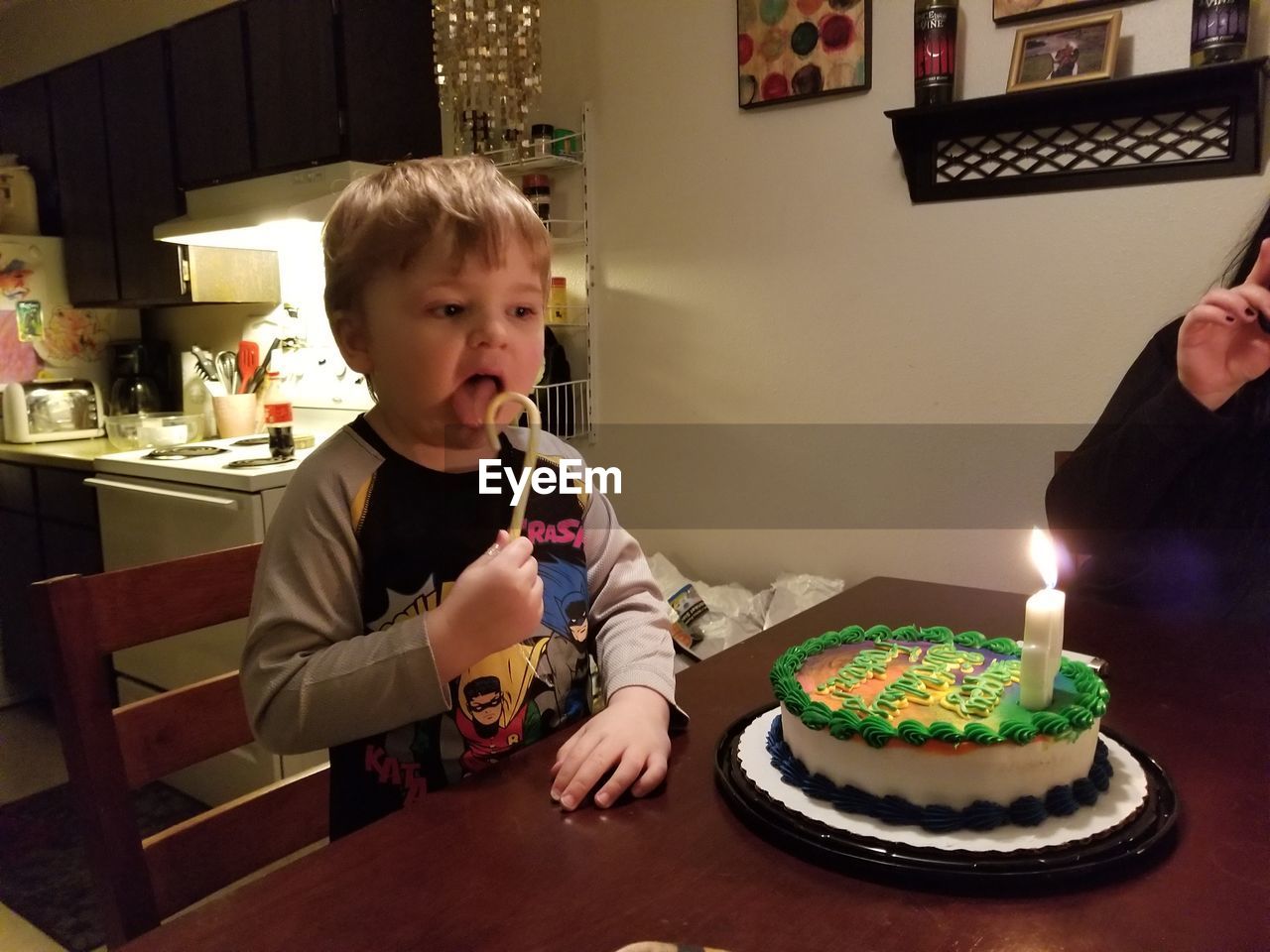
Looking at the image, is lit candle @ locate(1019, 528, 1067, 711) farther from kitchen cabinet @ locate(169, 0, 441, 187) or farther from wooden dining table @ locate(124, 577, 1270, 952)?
kitchen cabinet @ locate(169, 0, 441, 187)

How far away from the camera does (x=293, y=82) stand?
2441 millimetres

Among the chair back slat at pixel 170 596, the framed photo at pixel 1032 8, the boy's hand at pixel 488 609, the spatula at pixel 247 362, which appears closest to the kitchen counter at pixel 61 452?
the spatula at pixel 247 362

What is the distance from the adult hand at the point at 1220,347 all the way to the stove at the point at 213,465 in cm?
174

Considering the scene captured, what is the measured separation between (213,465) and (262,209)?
27.6 inches

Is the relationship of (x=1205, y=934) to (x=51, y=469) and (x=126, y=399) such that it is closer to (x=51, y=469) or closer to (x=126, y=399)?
(x=51, y=469)

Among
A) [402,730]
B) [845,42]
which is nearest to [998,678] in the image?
[402,730]

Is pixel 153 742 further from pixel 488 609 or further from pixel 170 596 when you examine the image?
pixel 488 609

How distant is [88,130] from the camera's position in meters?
3.16

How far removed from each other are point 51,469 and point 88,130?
4.07ft

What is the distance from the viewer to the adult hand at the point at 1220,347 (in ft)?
3.53

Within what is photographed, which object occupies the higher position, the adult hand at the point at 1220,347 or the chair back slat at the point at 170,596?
the adult hand at the point at 1220,347

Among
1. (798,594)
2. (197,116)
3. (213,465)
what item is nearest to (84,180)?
(197,116)

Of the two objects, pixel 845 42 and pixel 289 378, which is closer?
pixel 845 42

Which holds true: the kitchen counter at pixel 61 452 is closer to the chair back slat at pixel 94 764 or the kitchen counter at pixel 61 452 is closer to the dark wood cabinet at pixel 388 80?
the dark wood cabinet at pixel 388 80
